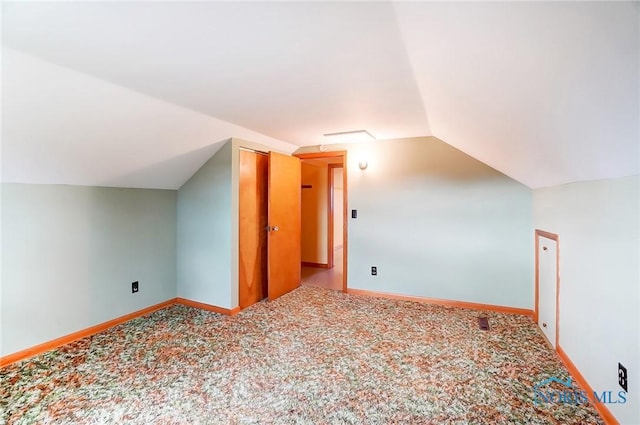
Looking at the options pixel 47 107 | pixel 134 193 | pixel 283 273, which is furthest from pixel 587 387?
pixel 134 193

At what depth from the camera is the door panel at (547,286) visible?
8.16 ft

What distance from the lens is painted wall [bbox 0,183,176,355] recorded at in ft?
7.66

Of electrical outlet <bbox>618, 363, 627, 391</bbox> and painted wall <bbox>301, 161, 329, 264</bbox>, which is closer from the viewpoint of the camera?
electrical outlet <bbox>618, 363, 627, 391</bbox>

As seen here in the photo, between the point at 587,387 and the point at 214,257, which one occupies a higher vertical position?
the point at 214,257

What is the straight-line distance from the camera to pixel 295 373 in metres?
2.16

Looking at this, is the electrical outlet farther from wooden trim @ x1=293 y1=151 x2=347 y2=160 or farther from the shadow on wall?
the shadow on wall

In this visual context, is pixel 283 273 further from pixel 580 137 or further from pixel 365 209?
pixel 580 137

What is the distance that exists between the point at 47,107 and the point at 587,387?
3.79m

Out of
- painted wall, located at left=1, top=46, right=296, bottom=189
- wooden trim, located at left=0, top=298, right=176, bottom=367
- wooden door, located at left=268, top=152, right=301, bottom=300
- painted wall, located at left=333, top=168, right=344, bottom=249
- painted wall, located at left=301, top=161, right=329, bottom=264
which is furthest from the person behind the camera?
painted wall, located at left=333, top=168, right=344, bottom=249

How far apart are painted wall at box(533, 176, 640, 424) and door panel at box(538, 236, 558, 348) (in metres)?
0.20

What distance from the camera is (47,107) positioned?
186cm

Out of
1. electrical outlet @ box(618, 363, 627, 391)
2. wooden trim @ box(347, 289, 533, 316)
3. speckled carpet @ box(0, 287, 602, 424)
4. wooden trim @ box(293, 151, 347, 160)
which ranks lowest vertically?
speckled carpet @ box(0, 287, 602, 424)

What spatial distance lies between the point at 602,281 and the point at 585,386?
73 centimetres

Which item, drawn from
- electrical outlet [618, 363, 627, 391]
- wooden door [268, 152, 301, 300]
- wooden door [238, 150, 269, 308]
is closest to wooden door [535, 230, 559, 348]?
electrical outlet [618, 363, 627, 391]
